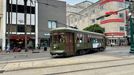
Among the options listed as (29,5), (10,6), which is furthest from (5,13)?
(29,5)

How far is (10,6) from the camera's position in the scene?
52.1m

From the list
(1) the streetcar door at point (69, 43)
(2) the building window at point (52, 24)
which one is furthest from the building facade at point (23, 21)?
(1) the streetcar door at point (69, 43)

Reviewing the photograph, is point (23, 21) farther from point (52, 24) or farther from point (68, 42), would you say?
point (68, 42)

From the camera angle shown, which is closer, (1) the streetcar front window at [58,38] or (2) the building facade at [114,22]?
(1) the streetcar front window at [58,38]

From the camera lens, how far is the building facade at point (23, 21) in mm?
51500

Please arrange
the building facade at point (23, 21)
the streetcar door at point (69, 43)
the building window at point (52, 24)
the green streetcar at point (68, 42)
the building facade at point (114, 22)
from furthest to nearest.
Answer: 1. the building facade at point (114, 22)
2. the building window at point (52, 24)
3. the building facade at point (23, 21)
4. the streetcar door at point (69, 43)
5. the green streetcar at point (68, 42)

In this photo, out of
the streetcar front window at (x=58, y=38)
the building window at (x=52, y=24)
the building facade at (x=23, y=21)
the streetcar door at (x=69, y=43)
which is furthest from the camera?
the building window at (x=52, y=24)

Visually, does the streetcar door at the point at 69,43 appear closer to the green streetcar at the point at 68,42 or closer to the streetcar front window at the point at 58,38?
the green streetcar at the point at 68,42

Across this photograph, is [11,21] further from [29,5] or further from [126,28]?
[126,28]

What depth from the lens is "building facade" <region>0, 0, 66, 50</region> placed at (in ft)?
169

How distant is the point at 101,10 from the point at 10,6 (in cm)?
3978

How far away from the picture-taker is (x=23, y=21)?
5422cm

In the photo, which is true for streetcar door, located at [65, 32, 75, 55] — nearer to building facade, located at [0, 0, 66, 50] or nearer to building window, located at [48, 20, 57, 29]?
building facade, located at [0, 0, 66, 50]

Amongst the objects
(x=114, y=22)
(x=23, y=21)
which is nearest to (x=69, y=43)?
(x=23, y=21)
